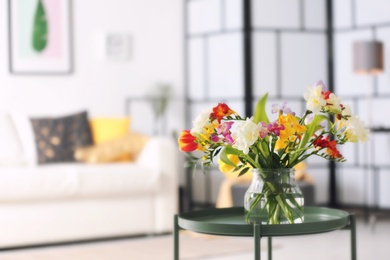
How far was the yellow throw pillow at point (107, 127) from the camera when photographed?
19.2ft

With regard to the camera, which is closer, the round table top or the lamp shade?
the round table top

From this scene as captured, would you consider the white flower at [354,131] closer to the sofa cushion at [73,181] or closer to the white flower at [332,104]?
the white flower at [332,104]

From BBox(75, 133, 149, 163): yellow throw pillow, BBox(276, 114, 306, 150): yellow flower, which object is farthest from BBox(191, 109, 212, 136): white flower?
BBox(75, 133, 149, 163): yellow throw pillow

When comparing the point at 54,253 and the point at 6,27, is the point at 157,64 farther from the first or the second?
the point at 54,253

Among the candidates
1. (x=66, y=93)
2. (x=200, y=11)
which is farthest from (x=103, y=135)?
(x=200, y=11)

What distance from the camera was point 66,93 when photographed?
6.21m

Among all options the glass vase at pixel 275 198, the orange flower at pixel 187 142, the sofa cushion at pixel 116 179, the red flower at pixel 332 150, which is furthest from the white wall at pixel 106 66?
the red flower at pixel 332 150

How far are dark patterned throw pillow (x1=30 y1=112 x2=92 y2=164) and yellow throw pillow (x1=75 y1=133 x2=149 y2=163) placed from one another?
0.10 meters

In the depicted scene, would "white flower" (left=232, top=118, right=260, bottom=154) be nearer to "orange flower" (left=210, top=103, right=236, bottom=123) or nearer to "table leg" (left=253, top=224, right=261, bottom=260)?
"orange flower" (left=210, top=103, right=236, bottom=123)

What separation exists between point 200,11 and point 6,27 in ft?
5.28

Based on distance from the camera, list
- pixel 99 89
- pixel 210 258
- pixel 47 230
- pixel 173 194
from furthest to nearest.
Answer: pixel 99 89 → pixel 173 194 → pixel 47 230 → pixel 210 258

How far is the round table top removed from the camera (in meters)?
2.45

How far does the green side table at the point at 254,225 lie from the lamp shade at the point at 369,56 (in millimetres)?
3149

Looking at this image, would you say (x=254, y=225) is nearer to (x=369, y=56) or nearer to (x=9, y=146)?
(x=9, y=146)
